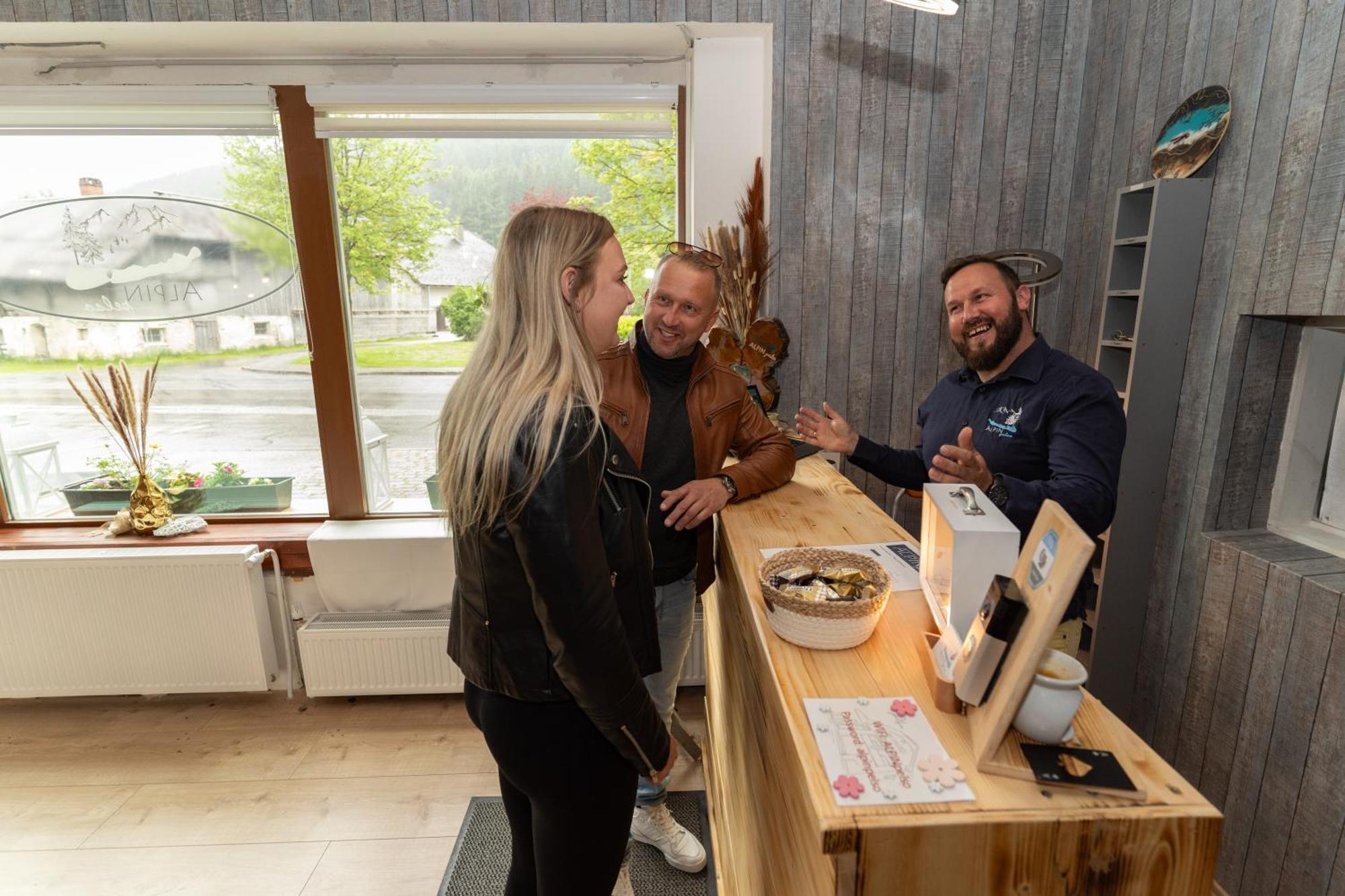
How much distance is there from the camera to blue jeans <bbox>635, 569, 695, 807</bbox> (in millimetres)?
1874

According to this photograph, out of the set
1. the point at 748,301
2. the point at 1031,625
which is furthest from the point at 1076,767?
the point at 748,301

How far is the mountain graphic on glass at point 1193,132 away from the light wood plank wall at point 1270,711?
3.50 feet

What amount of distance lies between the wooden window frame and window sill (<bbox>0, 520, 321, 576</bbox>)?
0.05 ft

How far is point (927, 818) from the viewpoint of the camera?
2.37ft

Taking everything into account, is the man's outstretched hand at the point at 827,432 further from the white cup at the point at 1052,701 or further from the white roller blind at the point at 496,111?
the white roller blind at the point at 496,111

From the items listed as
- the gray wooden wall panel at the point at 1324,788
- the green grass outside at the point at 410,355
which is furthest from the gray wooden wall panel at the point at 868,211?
the green grass outside at the point at 410,355

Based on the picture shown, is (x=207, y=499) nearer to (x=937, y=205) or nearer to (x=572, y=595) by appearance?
(x=572, y=595)

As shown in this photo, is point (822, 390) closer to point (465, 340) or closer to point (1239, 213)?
point (1239, 213)

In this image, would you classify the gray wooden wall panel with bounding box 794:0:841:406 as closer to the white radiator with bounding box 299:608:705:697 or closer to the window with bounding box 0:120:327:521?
the white radiator with bounding box 299:608:705:697

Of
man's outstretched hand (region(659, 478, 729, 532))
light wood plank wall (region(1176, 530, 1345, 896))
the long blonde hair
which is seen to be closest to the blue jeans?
man's outstretched hand (region(659, 478, 729, 532))

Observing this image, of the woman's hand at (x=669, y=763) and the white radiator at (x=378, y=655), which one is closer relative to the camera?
the woman's hand at (x=669, y=763)

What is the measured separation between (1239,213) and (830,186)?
1237mm

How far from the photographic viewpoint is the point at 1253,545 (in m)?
1.85

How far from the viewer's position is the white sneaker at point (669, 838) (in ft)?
6.86
